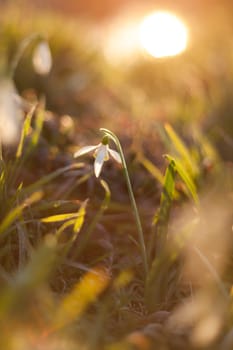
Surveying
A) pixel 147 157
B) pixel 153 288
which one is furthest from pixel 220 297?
pixel 147 157

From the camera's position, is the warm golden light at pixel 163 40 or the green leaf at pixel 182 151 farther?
the warm golden light at pixel 163 40

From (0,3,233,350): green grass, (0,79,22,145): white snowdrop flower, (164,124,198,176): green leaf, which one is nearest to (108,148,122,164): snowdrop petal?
(0,3,233,350): green grass

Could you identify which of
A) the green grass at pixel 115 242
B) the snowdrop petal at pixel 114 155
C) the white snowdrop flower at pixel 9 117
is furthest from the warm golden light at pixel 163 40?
the snowdrop petal at pixel 114 155

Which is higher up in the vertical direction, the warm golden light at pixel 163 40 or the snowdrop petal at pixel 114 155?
Answer: the snowdrop petal at pixel 114 155

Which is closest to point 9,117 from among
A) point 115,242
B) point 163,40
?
point 115,242

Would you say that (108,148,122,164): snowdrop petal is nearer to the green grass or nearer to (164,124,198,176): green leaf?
the green grass

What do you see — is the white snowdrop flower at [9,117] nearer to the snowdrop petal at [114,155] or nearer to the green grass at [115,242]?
the green grass at [115,242]

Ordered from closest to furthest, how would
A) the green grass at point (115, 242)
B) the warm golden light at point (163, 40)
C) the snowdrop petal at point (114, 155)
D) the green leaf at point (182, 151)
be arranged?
the green grass at point (115, 242) → the snowdrop petal at point (114, 155) → the green leaf at point (182, 151) → the warm golden light at point (163, 40)
